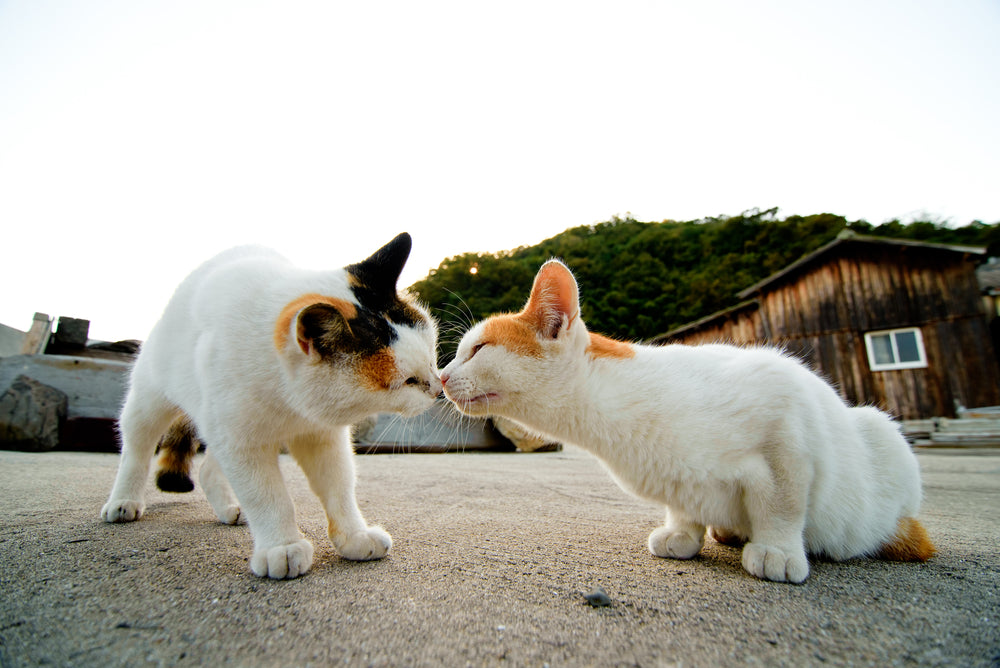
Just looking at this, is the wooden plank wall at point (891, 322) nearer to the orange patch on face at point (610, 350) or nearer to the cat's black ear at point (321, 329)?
the orange patch on face at point (610, 350)

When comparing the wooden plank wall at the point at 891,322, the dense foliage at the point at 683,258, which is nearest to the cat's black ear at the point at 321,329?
the wooden plank wall at the point at 891,322

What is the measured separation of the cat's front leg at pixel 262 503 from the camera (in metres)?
1.63

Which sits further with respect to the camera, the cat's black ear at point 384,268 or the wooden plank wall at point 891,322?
the wooden plank wall at point 891,322

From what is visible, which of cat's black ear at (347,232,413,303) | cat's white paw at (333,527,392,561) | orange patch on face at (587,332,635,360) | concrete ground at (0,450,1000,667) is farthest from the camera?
orange patch on face at (587,332,635,360)

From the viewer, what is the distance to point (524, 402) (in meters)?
2.26

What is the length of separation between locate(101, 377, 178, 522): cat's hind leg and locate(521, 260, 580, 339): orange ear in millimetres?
1875

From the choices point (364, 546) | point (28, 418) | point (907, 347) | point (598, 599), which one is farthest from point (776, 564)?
point (907, 347)

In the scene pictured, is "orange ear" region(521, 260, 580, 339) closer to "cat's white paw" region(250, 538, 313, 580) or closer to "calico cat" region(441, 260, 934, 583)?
"calico cat" region(441, 260, 934, 583)

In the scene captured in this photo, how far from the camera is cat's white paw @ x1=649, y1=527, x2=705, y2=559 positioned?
1.97m

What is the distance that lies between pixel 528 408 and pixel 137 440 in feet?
6.60

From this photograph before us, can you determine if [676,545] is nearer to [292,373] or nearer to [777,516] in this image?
[777,516]

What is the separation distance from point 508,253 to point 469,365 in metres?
23.5

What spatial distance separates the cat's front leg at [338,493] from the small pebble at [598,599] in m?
0.89

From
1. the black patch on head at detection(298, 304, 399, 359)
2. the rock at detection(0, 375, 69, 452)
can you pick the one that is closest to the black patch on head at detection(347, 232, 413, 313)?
the black patch on head at detection(298, 304, 399, 359)
